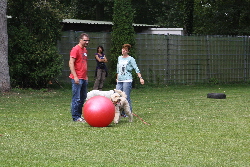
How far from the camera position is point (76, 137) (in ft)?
29.6

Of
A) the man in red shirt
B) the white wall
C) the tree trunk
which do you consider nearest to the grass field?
the man in red shirt

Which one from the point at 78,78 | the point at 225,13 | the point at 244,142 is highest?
the point at 225,13

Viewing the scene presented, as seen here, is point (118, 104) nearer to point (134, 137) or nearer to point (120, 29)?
point (134, 137)

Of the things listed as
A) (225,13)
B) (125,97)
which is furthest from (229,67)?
(125,97)

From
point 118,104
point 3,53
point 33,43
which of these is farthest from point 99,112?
point 33,43

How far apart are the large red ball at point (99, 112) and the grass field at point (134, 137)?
0.20 metres

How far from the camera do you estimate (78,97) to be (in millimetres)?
11211

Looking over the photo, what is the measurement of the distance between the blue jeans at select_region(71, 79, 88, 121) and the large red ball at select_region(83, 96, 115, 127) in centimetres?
75

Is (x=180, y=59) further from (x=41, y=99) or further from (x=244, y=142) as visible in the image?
(x=244, y=142)

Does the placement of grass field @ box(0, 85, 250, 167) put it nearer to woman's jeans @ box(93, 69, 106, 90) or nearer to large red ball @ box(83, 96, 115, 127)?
large red ball @ box(83, 96, 115, 127)

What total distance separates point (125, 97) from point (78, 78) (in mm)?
1132

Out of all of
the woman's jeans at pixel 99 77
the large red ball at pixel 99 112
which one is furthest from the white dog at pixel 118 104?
the woman's jeans at pixel 99 77

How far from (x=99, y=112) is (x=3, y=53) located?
9.34 m

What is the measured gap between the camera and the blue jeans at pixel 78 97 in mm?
11133
